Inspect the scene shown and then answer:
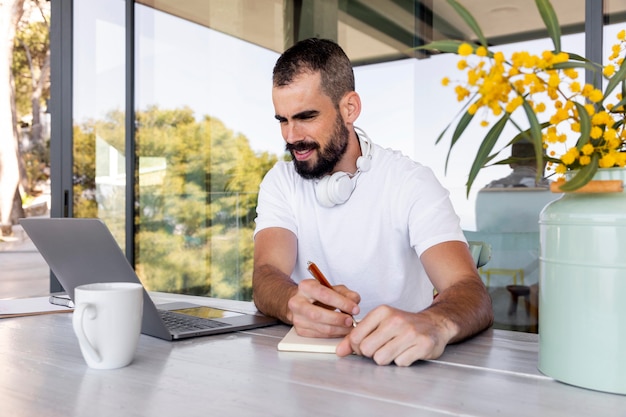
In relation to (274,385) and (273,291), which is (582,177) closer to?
(274,385)

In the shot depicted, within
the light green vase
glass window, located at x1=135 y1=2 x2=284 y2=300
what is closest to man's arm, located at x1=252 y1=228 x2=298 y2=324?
the light green vase

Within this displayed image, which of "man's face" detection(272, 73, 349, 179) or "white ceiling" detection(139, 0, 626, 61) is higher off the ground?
"white ceiling" detection(139, 0, 626, 61)

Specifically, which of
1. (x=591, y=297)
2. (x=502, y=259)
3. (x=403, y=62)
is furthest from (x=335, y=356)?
(x=403, y=62)

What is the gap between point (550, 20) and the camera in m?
0.69

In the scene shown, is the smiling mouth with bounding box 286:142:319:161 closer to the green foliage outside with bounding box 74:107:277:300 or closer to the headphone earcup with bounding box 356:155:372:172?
the headphone earcup with bounding box 356:155:372:172

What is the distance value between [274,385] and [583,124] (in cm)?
50

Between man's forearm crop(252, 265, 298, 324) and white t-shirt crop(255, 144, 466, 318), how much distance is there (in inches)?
8.1

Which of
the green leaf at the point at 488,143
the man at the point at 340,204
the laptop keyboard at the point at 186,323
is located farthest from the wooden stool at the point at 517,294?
the green leaf at the point at 488,143

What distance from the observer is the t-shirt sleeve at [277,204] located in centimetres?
164

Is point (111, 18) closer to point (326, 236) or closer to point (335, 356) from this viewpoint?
point (326, 236)

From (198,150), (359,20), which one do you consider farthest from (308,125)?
(198,150)

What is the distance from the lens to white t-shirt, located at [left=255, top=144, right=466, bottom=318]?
1575 millimetres

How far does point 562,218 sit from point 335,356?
1.31 feet

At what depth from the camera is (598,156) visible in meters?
0.70
